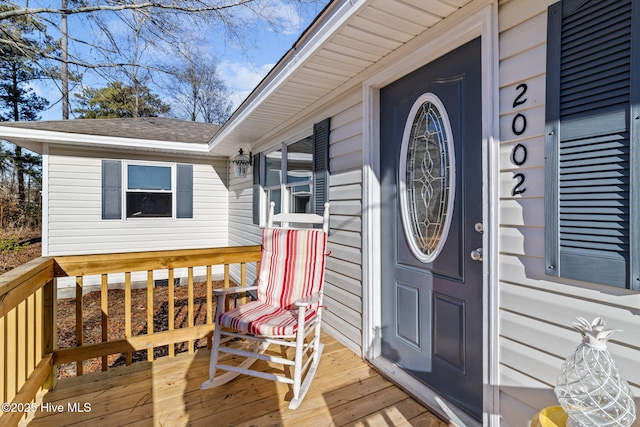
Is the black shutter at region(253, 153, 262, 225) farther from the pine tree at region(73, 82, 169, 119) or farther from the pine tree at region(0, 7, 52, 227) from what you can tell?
the pine tree at region(73, 82, 169, 119)

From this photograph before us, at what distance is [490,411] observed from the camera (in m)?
1.62

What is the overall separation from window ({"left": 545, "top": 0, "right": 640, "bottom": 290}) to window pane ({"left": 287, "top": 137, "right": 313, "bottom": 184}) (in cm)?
273

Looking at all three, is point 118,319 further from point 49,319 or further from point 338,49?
point 338,49

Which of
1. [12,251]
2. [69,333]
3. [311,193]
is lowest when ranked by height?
[69,333]

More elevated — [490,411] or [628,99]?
[628,99]

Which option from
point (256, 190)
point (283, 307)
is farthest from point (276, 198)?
point (283, 307)

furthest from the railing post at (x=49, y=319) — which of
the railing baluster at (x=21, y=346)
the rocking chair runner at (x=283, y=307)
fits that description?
the rocking chair runner at (x=283, y=307)

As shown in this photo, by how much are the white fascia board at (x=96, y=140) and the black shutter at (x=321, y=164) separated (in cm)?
353

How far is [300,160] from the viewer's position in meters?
4.14

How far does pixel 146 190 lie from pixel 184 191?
70cm

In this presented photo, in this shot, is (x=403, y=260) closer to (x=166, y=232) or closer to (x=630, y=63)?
(x=630, y=63)

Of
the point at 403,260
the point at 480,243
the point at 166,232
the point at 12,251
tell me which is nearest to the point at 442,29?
the point at 480,243

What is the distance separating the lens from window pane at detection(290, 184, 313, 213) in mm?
3940

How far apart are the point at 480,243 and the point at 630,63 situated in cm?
97
